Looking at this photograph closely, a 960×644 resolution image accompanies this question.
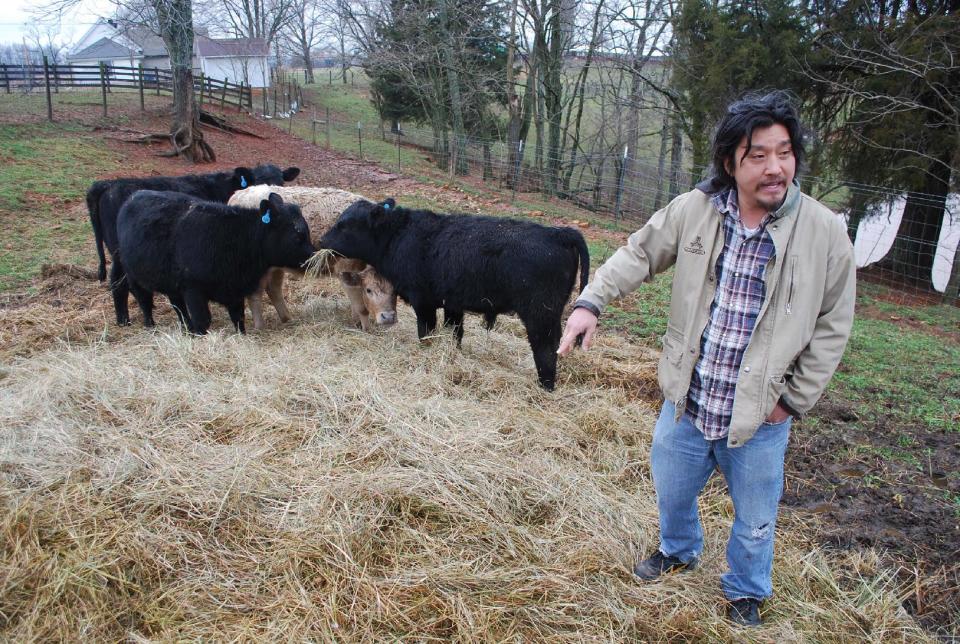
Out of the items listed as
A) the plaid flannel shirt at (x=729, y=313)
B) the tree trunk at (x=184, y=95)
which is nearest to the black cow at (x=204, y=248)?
the plaid flannel shirt at (x=729, y=313)

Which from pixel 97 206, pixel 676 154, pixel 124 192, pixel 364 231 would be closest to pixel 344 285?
pixel 364 231

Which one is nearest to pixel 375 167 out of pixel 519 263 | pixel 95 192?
pixel 95 192

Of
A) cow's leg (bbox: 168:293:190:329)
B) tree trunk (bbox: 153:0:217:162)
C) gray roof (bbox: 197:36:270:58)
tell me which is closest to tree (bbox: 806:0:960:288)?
cow's leg (bbox: 168:293:190:329)

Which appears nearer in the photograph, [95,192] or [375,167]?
[95,192]

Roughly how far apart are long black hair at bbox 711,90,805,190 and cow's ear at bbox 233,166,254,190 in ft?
24.7

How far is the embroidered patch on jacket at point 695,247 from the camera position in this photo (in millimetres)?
2512

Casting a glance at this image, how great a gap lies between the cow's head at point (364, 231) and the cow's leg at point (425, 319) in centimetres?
75

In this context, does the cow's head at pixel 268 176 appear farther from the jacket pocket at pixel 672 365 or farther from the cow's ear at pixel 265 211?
the jacket pocket at pixel 672 365

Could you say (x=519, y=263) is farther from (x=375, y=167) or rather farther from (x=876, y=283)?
(x=375, y=167)

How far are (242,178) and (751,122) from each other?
776 cm

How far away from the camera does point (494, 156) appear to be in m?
23.8

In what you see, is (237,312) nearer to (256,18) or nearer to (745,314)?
(745,314)

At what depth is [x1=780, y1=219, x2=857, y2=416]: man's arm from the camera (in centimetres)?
230

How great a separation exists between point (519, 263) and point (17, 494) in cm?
361
